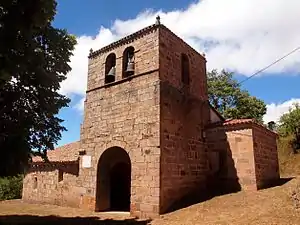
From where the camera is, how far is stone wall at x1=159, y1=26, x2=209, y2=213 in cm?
1063

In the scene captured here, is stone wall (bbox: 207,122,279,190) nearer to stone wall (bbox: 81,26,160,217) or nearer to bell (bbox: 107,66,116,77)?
stone wall (bbox: 81,26,160,217)

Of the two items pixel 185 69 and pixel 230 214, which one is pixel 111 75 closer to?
pixel 185 69

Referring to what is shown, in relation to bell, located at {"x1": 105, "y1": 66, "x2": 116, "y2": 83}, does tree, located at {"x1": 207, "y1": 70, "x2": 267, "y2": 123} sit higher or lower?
higher

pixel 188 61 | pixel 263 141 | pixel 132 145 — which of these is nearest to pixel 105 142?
pixel 132 145

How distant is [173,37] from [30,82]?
6241 mm

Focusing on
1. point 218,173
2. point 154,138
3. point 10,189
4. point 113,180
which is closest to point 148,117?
point 154,138

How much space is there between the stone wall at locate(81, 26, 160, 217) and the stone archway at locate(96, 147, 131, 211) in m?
0.27

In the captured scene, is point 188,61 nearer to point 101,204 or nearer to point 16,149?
point 101,204

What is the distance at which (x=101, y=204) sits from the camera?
12250 millimetres

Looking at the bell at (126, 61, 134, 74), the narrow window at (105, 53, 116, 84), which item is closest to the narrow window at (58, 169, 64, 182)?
the narrow window at (105, 53, 116, 84)

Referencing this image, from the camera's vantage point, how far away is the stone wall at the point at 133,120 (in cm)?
1048

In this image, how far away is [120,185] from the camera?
46.0 ft

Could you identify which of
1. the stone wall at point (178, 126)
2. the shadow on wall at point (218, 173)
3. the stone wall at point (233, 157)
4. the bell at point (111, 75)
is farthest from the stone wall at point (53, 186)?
the stone wall at point (233, 157)

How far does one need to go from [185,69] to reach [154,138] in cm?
420
